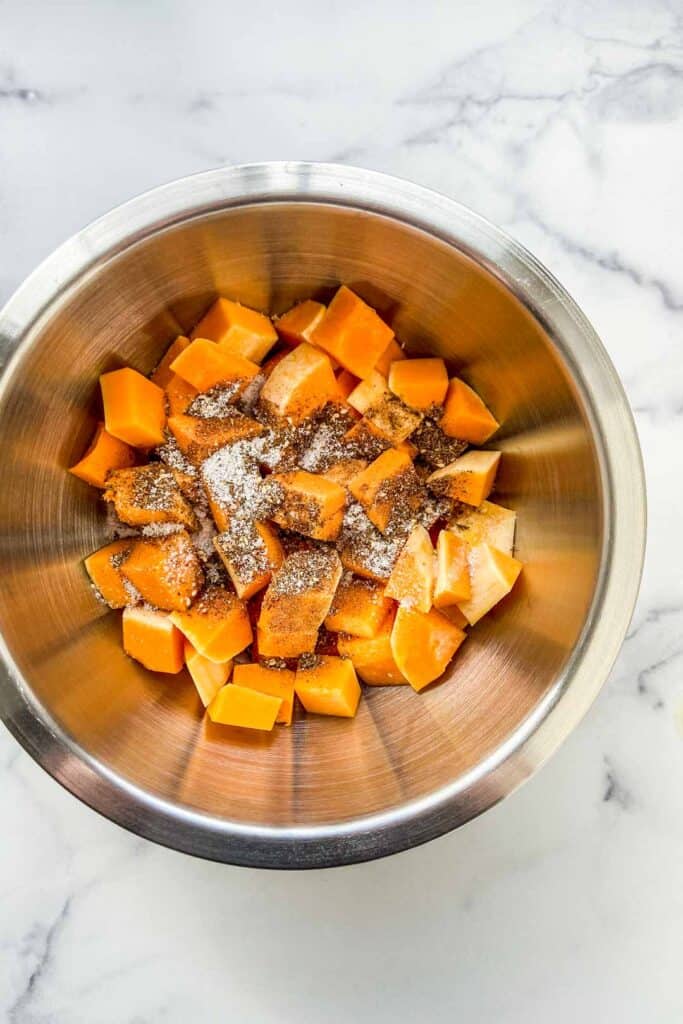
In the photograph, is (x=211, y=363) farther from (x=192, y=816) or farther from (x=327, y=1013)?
(x=327, y=1013)

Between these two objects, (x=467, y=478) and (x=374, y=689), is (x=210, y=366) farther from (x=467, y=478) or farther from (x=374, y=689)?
(x=374, y=689)

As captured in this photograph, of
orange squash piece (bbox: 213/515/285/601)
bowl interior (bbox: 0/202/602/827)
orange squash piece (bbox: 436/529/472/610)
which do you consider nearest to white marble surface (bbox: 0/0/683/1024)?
bowl interior (bbox: 0/202/602/827)

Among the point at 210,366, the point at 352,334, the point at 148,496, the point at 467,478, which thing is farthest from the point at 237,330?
the point at 467,478

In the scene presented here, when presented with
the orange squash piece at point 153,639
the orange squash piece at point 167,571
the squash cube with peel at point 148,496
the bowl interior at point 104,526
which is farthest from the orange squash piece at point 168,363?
the orange squash piece at point 153,639

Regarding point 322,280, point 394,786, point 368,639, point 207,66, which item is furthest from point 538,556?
point 207,66

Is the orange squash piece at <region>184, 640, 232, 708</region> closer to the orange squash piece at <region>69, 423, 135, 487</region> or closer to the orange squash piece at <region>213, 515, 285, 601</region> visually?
the orange squash piece at <region>213, 515, 285, 601</region>
